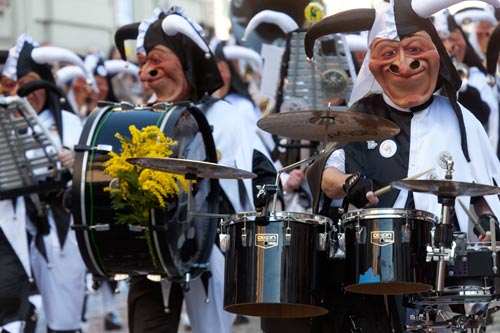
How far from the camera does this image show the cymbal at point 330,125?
7500mm

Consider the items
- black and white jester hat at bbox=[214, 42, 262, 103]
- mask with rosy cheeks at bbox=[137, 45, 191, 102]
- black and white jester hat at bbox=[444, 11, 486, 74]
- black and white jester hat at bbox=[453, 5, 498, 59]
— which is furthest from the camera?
black and white jester hat at bbox=[214, 42, 262, 103]

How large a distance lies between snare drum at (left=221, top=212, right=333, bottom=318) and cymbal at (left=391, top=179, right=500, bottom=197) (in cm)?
57

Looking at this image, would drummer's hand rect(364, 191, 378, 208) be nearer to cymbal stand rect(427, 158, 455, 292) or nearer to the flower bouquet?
cymbal stand rect(427, 158, 455, 292)

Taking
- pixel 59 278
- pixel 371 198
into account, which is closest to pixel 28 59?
pixel 59 278

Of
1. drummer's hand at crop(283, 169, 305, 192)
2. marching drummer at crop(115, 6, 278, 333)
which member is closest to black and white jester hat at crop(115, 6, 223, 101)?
marching drummer at crop(115, 6, 278, 333)

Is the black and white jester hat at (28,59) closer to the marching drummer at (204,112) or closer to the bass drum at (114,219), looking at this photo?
the marching drummer at (204,112)

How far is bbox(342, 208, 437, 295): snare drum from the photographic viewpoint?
283 inches

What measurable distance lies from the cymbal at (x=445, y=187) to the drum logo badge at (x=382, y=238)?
0.24 m

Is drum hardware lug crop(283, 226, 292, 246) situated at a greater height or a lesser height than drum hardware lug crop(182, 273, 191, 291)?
greater

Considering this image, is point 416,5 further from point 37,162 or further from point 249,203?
point 37,162

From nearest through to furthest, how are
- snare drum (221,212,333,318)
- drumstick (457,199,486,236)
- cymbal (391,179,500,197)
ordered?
1. cymbal (391,179,500,197)
2. snare drum (221,212,333,318)
3. drumstick (457,199,486,236)

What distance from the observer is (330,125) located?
7586mm

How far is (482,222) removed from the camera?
8031mm

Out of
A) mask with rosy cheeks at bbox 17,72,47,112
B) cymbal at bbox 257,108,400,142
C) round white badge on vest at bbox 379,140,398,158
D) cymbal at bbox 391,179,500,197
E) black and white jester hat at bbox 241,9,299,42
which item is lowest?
cymbal at bbox 391,179,500,197
